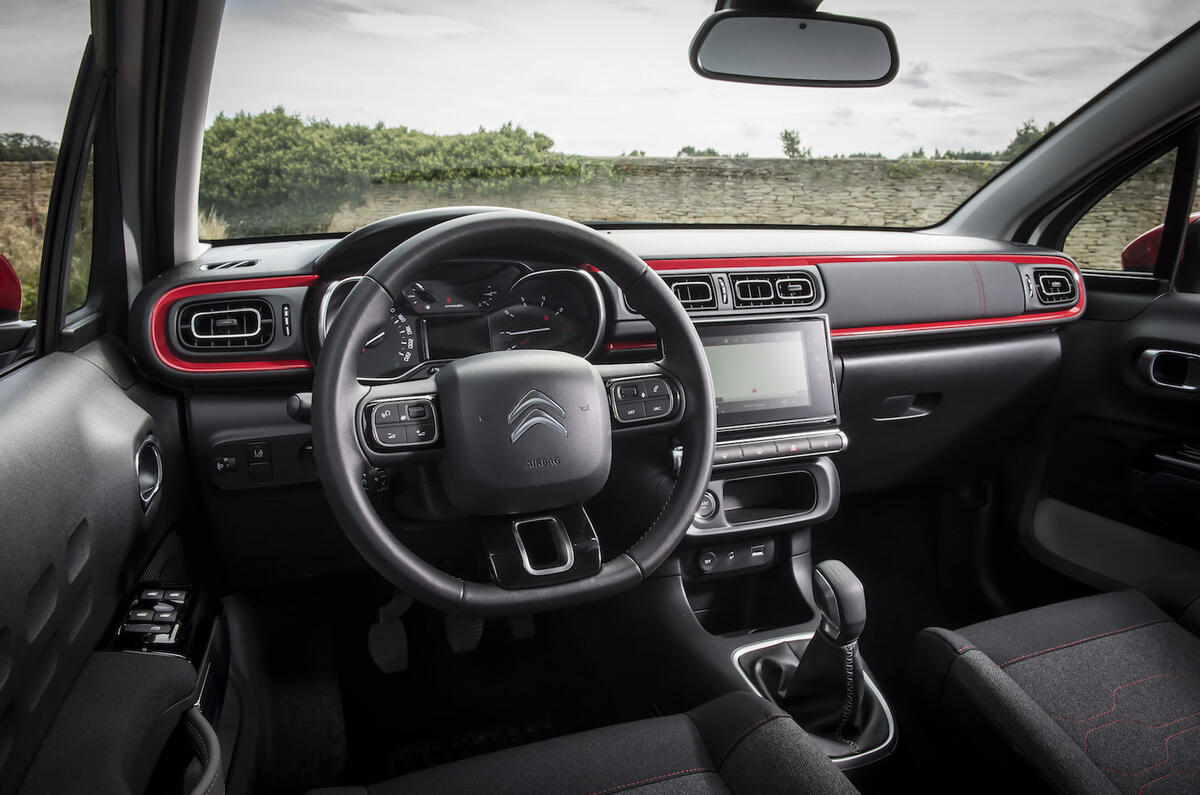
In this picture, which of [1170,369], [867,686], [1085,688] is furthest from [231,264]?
[1170,369]

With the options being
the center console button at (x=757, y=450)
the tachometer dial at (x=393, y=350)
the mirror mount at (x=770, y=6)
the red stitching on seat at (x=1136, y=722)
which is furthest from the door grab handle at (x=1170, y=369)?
the tachometer dial at (x=393, y=350)

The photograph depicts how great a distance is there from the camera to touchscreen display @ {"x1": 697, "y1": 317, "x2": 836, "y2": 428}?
1.94m

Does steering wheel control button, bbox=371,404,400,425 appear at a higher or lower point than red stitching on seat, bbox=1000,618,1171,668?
higher

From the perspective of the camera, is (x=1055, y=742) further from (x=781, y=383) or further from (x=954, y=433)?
(x=954, y=433)

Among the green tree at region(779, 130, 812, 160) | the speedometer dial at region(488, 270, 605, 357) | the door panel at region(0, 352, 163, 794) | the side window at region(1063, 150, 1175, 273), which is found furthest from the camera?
the green tree at region(779, 130, 812, 160)

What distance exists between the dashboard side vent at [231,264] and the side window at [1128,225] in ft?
8.63

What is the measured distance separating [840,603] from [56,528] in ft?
4.55

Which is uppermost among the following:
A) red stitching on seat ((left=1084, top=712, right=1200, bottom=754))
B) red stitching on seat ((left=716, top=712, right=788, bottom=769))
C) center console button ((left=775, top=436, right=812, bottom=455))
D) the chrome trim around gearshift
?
center console button ((left=775, top=436, right=812, bottom=455))

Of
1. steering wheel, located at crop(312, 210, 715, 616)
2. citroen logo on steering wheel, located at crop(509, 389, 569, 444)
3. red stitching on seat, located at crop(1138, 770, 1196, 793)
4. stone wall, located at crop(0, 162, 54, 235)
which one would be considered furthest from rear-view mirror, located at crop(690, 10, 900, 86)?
red stitching on seat, located at crop(1138, 770, 1196, 793)

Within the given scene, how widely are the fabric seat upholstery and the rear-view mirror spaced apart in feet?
4.70

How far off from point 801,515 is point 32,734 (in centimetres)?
164

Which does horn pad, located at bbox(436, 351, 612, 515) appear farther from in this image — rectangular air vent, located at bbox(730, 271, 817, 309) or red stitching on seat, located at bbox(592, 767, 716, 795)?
rectangular air vent, located at bbox(730, 271, 817, 309)

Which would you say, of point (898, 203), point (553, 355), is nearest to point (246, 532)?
point (553, 355)

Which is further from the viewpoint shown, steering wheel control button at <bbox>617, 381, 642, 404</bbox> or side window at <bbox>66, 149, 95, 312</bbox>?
side window at <bbox>66, 149, 95, 312</bbox>
